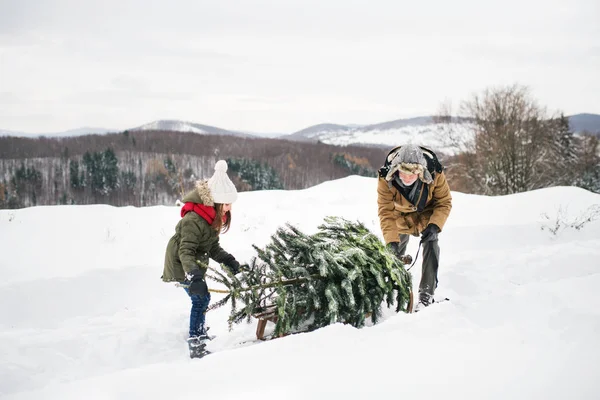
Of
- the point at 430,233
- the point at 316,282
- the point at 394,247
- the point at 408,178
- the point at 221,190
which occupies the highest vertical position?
the point at 408,178

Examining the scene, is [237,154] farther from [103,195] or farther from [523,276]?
[523,276]

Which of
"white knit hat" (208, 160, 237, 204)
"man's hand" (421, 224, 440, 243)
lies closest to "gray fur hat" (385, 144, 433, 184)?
"man's hand" (421, 224, 440, 243)

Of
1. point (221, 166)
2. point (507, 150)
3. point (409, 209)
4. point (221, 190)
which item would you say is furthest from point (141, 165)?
point (409, 209)

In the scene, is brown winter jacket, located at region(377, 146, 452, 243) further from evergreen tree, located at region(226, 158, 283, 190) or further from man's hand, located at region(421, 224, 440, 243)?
evergreen tree, located at region(226, 158, 283, 190)

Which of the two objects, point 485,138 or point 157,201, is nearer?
point 485,138

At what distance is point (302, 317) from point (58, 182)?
82145mm

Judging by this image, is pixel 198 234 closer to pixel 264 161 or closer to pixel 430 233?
pixel 430 233

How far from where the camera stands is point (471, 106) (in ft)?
110

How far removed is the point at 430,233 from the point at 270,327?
2074 mm

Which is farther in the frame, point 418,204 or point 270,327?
point 418,204

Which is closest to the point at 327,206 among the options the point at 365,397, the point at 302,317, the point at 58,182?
the point at 302,317

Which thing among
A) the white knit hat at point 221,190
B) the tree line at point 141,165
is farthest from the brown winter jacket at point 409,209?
the tree line at point 141,165

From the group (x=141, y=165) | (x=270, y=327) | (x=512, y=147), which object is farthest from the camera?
(x=141, y=165)

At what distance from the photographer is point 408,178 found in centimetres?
429
